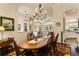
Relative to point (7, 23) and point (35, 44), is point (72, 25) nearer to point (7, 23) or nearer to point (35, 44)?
point (35, 44)

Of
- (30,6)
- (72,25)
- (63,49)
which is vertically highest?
(30,6)

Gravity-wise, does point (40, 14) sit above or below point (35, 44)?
above

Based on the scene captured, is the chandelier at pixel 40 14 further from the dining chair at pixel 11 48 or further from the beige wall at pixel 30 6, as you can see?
the dining chair at pixel 11 48

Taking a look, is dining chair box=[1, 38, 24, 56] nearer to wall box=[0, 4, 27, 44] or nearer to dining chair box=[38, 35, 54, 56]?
wall box=[0, 4, 27, 44]

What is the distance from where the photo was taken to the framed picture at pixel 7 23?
2029mm

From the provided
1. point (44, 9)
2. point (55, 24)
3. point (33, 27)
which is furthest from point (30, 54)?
point (44, 9)

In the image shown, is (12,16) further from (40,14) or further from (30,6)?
(40,14)

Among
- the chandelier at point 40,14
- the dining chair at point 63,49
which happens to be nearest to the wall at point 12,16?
the chandelier at point 40,14

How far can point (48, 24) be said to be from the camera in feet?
6.78

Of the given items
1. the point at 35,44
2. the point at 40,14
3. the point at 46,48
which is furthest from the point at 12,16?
the point at 46,48

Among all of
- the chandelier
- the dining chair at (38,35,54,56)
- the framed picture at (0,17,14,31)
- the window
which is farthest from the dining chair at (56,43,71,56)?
the framed picture at (0,17,14,31)

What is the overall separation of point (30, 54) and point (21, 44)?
0.22m

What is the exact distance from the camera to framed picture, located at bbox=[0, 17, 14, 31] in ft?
6.66

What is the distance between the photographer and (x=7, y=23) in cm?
204
